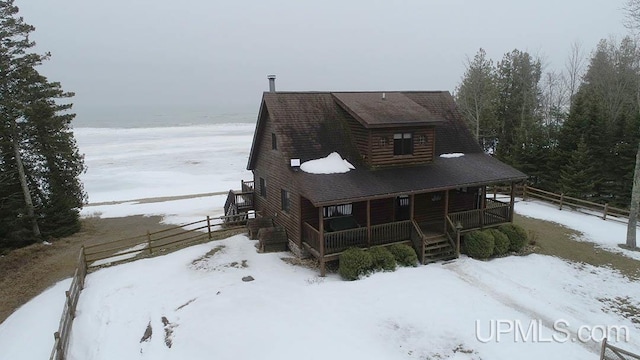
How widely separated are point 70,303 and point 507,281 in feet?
46.9

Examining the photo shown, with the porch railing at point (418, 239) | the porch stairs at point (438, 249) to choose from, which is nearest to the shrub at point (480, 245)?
the porch stairs at point (438, 249)

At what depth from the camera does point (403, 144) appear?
54.5 feet

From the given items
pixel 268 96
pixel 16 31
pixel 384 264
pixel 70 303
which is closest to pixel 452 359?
pixel 384 264

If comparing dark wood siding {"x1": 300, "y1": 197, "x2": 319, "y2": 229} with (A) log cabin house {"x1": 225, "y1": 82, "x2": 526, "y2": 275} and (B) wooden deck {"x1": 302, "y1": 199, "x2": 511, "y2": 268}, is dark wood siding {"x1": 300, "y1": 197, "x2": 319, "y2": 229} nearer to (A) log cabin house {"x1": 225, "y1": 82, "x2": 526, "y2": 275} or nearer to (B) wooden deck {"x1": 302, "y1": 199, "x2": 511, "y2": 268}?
(A) log cabin house {"x1": 225, "y1": 82, "x2": 526, "y2": 275}

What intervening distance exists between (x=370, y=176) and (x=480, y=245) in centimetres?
522

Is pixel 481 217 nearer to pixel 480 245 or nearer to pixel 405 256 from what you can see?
pixel 480 245

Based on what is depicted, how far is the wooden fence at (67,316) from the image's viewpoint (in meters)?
9.34

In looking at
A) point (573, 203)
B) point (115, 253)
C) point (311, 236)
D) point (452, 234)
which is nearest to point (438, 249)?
point (452, 234)

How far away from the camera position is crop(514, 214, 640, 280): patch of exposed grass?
15.5 meters

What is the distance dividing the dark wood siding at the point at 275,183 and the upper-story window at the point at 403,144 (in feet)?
15.8

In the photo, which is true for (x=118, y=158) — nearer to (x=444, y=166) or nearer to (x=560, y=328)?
(x=444, y=166)

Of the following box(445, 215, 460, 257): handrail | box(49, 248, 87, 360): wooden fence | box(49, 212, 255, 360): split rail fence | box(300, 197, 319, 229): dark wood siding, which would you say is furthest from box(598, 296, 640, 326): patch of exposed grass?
box(49, 248, 87, 360): wooden fence

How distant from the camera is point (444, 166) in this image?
671 inches

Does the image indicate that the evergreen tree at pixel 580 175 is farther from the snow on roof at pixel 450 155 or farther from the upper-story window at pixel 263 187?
the upper-story window at pixel 263 187
